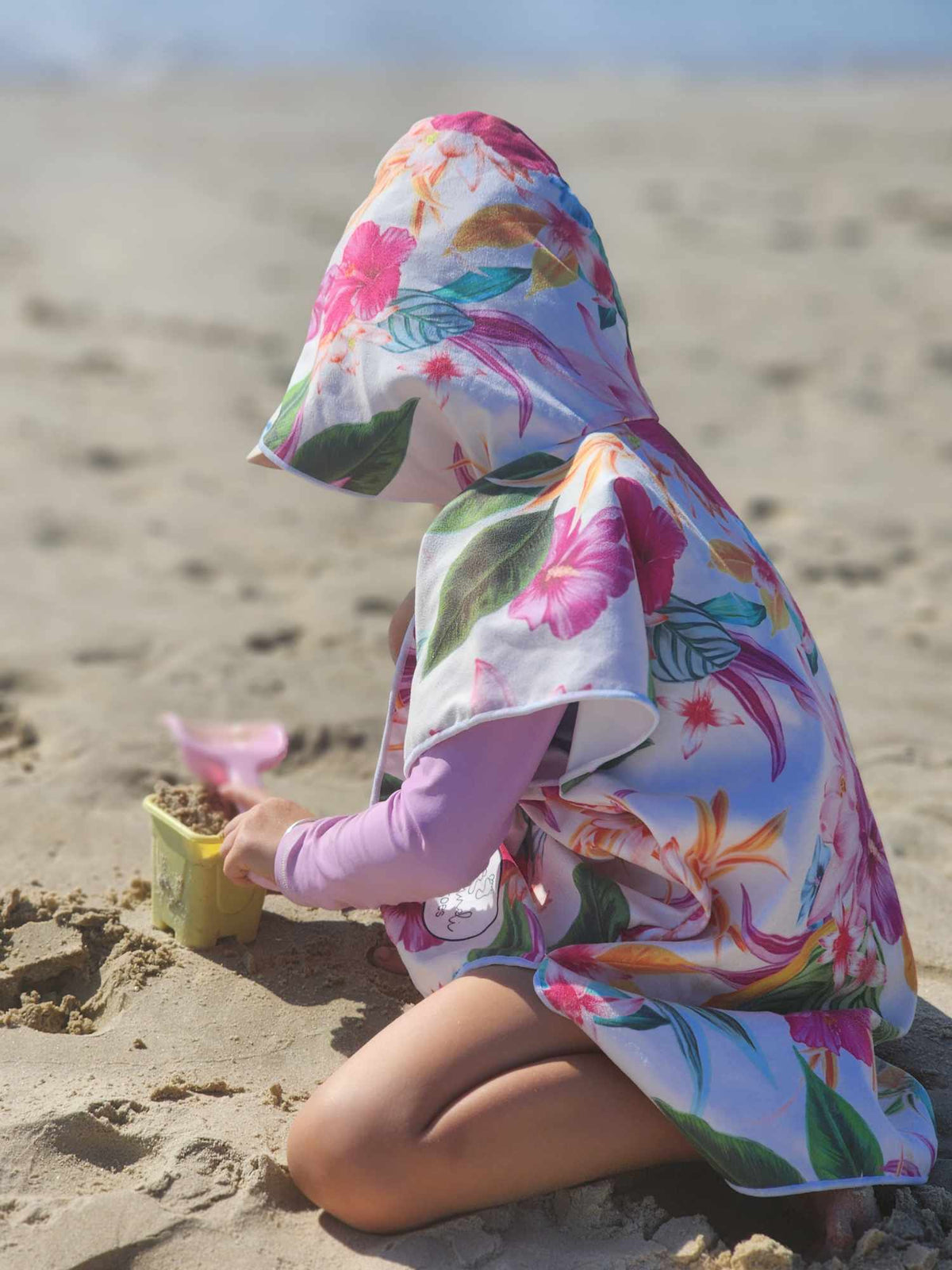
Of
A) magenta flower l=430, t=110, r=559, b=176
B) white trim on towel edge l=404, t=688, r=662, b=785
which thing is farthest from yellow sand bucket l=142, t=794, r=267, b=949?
magenta flower l=430, t=110, r=559, b=176

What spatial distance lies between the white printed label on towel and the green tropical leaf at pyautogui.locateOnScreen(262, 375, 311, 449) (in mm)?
565

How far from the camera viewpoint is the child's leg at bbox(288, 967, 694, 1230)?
1426mm

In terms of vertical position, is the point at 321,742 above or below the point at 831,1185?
above

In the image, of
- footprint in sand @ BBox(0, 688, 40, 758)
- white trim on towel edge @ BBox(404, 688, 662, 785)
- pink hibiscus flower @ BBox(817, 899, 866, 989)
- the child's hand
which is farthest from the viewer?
footprint in sand @ BBox(0, 688, 40, 758)

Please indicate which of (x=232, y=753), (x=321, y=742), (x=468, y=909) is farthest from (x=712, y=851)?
(x=321, y=742)

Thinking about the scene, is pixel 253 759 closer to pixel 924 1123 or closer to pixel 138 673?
pixel 138 673

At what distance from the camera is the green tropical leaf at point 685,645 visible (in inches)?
57.4

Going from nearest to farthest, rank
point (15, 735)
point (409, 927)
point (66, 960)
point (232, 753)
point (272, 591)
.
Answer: point (409, 927), point (66, 960), point (232, 753), point (15, 735), point (272, 591)

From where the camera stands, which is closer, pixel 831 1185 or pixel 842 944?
pixel 831 1185

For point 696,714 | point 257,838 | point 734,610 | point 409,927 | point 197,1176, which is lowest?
point 197,1176

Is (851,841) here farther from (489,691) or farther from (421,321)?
(421,321)

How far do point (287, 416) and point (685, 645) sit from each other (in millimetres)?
560

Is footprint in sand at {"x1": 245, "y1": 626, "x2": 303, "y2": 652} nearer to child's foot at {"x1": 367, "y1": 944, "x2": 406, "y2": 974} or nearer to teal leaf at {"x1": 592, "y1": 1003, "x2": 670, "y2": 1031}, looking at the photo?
A: child's foot at {"x1": 367, "y1": 944, "x2": 406, "y2": 974}

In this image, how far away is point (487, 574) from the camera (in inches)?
57.5
